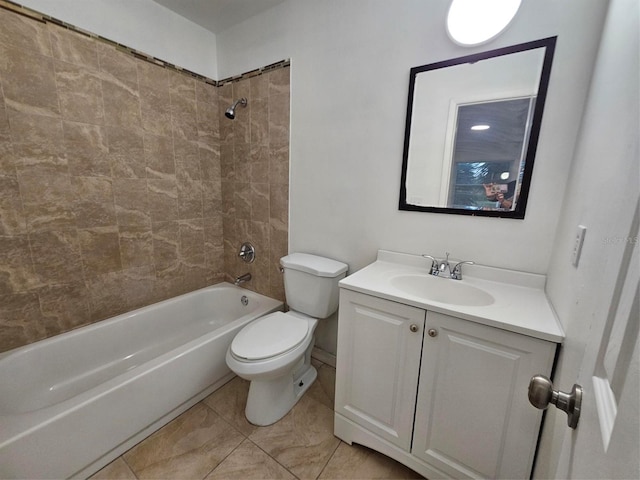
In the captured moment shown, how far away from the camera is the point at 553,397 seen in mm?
467

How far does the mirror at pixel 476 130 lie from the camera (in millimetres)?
1132

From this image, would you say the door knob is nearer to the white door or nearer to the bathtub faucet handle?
the white door

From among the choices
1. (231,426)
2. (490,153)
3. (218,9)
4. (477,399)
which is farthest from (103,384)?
(218,9)

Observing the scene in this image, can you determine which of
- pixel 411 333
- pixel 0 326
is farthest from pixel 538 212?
pixel 0 326

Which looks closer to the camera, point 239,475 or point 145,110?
point 239,475

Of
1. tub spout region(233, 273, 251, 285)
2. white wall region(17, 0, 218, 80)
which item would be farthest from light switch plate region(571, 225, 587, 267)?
white wall region(17, 0, 218, 80)

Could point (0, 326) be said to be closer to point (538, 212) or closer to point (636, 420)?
point (636, 420)

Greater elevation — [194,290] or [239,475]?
[194,290]

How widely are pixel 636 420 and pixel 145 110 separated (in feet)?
7.78

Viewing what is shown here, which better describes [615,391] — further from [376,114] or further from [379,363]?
[376,114]

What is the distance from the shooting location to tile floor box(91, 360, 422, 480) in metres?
1.21

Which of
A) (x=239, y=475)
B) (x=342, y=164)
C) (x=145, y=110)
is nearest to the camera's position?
(x=239, y=475)

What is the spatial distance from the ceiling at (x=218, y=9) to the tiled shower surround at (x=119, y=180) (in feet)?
1.24

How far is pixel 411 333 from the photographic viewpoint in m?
1.08
